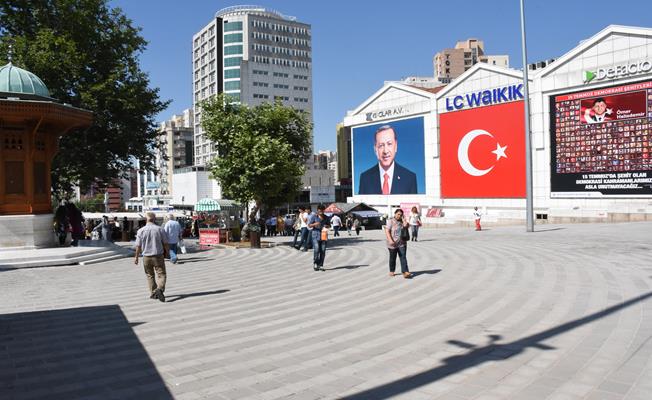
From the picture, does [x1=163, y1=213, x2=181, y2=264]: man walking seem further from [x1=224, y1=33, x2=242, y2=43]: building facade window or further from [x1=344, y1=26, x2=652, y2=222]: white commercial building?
[x1=224, y1=33, x2=242, y2=43]: building facade window

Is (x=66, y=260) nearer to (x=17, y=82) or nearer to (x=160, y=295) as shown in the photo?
(x=17, y=82)

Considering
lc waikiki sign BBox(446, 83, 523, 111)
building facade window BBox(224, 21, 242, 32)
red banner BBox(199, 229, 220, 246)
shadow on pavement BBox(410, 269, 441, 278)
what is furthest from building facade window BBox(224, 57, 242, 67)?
shadow on pavement BBox(410, 269, 441, 278)

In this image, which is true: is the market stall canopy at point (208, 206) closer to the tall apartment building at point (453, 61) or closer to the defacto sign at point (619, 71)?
the defacto sign at point (619, 71)

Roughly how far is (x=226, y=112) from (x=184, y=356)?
665 inches

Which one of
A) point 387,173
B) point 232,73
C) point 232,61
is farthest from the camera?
point 232,61

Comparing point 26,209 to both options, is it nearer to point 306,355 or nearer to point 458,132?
point 306,355

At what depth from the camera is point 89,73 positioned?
2553 centimetres

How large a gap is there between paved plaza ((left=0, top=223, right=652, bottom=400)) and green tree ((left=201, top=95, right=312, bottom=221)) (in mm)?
7634

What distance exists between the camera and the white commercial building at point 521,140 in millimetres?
29359

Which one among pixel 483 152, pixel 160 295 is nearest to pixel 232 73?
pixel 483 152

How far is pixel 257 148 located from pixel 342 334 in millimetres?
13469

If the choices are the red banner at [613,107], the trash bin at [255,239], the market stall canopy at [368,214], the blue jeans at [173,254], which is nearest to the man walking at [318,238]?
the blue jeans at [173,254]

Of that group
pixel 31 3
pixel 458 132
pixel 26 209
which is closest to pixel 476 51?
pixel 458 132

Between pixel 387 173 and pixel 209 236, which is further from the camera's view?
pixel 387 173
